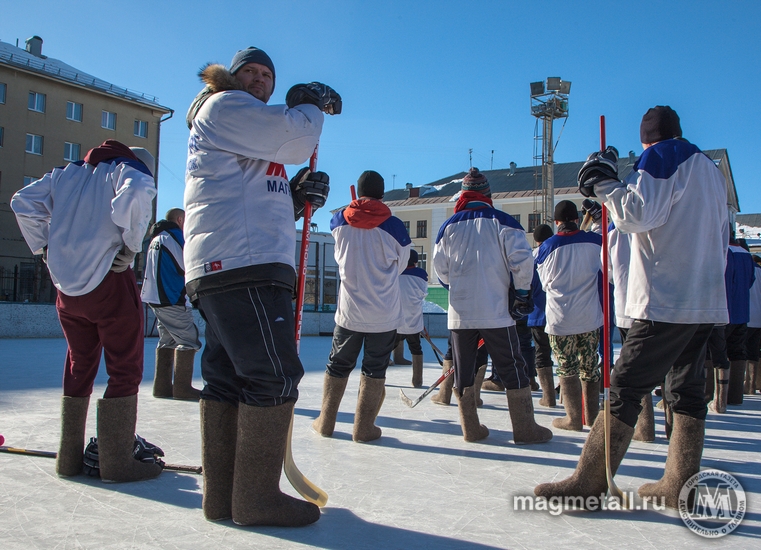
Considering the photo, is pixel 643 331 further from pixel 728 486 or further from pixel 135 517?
pixel 135 517

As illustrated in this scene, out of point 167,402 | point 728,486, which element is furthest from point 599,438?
point 167,402

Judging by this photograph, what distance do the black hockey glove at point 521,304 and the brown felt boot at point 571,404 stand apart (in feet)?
3.02

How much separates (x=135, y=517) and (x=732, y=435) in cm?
440

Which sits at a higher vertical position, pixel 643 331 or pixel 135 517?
pixel 643 331

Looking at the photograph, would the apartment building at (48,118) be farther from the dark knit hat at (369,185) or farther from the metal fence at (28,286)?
the dark knit hat at (369,185)

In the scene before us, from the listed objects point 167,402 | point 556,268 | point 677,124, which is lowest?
point 167,402

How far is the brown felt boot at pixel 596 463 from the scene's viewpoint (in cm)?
281

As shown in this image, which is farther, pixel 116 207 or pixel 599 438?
pixel 116 207

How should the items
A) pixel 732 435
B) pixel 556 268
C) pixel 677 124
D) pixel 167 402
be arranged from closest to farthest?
pixel 677 124, pixel 732 435, pixel 556 268, pixel 167 402

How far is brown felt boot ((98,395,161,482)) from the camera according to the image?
314 cm

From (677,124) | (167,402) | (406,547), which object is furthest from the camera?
(167,402)

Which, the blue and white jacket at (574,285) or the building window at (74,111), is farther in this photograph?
the building window at (74,111)

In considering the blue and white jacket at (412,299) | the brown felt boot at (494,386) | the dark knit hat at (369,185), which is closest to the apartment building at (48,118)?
the blue and white jacket at (412,299)

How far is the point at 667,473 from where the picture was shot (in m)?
2.92
